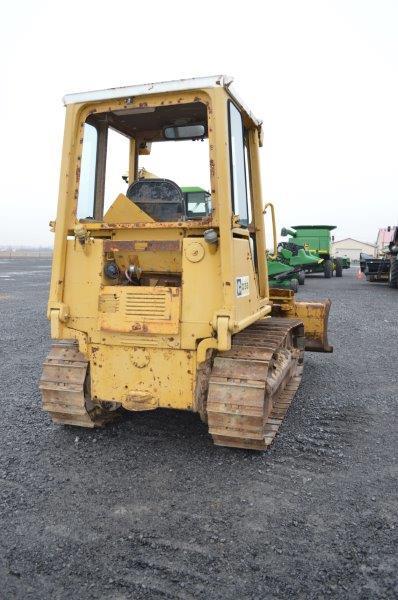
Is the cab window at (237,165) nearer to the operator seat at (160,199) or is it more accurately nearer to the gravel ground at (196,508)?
the operator seat at (160,199)

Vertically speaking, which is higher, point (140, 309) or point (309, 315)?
point (140, 309)

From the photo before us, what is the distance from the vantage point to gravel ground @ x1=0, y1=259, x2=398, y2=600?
2.53m

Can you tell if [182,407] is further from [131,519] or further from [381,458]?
[381,458]

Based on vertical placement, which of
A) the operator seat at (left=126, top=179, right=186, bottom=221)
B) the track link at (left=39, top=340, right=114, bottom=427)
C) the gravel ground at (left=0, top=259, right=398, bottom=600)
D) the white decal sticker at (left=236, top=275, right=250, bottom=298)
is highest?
the operator seat at (left=126, top=179, right=186, bottom=221)

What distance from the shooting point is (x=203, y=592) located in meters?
2.44

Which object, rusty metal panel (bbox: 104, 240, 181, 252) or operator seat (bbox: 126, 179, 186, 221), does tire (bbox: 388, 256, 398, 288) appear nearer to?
operator seat (bbox: 126, 179, 186, 221)

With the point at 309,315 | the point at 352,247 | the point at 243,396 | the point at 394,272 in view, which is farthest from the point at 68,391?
the point at 352,247

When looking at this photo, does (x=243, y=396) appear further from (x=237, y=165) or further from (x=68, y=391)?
(x=237, y=165)

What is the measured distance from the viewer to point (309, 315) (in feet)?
21.9

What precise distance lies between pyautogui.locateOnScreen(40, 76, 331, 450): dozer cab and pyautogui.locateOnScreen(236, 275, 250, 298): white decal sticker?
3 cm

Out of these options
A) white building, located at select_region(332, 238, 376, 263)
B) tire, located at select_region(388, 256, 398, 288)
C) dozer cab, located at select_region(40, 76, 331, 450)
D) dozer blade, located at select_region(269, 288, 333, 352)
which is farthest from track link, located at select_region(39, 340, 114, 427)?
white building, located at select_region(332, 238, 376, 263)

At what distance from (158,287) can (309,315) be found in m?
3.34

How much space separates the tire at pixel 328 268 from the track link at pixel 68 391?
23056 millimetres

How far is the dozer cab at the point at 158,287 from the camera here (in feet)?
12.3
